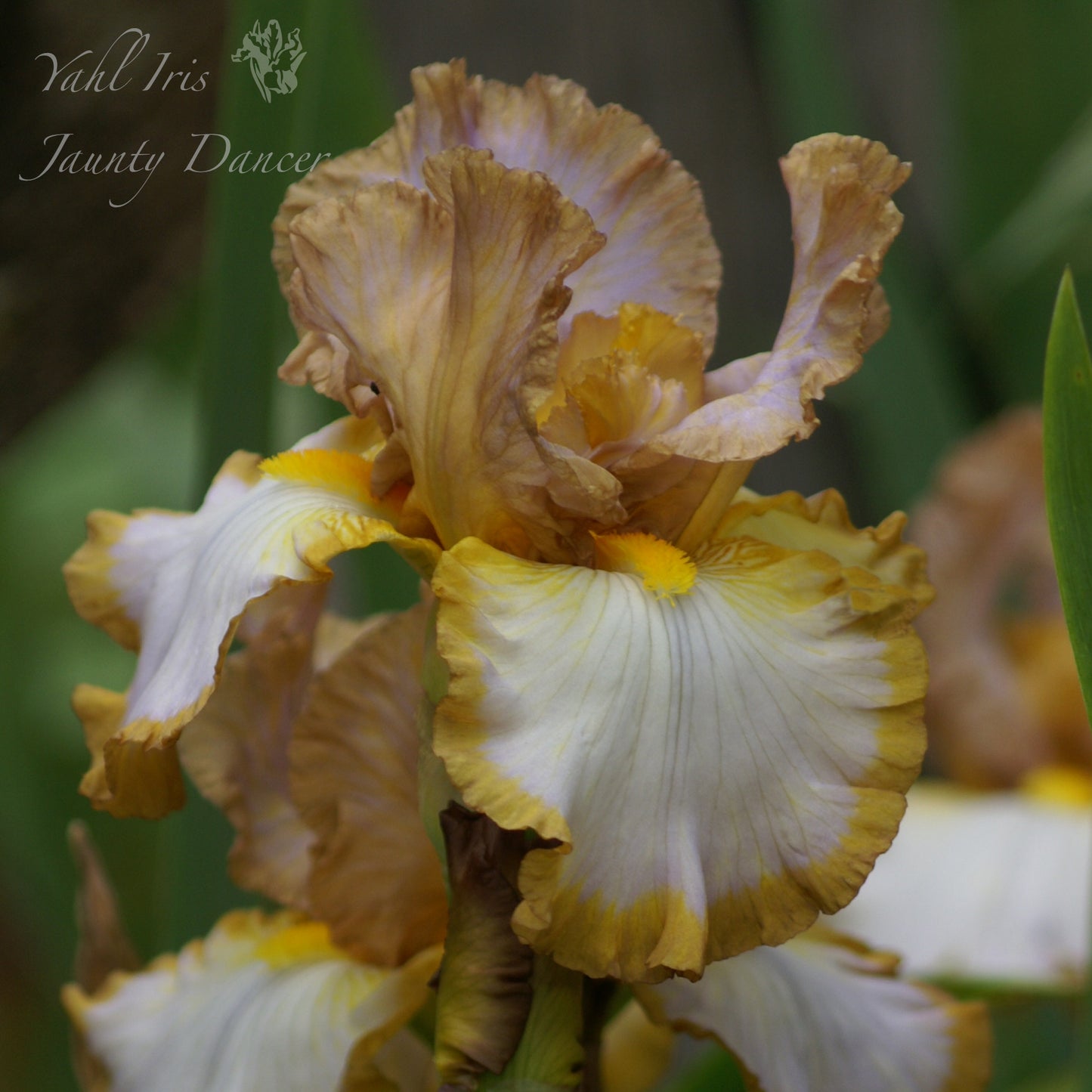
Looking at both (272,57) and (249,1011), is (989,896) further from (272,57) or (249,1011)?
(272,57)

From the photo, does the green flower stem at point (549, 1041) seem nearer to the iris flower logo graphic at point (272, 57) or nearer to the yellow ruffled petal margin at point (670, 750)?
the yellow ruffled petal margin at point (670, 750)

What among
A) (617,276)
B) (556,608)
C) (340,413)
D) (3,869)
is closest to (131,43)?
(340,413)

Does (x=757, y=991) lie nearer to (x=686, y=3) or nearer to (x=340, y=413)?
(x=340, y=413)

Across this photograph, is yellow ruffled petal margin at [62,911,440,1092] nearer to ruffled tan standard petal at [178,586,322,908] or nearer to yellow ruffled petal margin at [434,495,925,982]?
ruffled tan standard petal at [178,586,322,908]

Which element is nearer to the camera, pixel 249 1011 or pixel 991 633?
pixel 249 1011

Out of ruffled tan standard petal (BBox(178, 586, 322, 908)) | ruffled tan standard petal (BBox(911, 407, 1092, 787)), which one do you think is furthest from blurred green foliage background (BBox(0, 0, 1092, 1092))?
ruffled tan standard petal (BBox(178, 586, 322, 908))

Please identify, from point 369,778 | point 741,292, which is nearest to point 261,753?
point 369,778

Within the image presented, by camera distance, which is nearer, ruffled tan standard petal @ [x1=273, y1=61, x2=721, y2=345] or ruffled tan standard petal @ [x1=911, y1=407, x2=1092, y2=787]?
ruffled tan standard petal @ [x1=273, y1=61, x2=721, y2=345]
